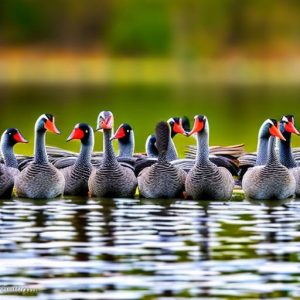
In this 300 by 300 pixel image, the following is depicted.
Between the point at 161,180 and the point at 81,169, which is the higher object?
the point at 81,169

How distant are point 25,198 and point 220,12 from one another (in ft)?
228

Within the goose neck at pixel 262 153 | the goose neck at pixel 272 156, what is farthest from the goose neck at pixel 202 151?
the goose neck at pixel 262 153

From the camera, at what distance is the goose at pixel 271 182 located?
1501cm

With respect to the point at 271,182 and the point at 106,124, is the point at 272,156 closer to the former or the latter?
the point at 271,182

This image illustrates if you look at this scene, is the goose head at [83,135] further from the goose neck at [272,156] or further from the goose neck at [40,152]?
the goose neck at [272,156]

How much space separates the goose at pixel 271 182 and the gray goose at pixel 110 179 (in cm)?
107

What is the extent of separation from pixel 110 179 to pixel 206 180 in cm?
88

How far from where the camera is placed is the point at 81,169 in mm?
15656

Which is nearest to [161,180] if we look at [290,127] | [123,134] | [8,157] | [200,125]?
[200,125]

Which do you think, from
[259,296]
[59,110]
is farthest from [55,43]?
[259,296]

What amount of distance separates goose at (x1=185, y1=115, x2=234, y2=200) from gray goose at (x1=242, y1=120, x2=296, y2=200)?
20cm

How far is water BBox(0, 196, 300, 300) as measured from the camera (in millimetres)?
10445

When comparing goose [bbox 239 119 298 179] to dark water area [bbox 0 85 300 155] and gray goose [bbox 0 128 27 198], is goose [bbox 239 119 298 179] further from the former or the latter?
dark water area [bbox 0 85 300 155]

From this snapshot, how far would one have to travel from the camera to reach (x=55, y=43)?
267 feet
